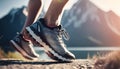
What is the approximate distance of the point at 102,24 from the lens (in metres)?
3.32

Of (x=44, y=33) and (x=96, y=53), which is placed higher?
(x=44, y=33)

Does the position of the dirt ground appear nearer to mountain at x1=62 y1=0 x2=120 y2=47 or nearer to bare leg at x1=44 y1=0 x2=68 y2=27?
bare leg at x1=44 y1=0 x2=68 y2=27

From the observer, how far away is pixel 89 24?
11.5 ft

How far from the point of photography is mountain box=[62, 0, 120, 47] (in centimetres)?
326

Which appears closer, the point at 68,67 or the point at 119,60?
the point at 119,60

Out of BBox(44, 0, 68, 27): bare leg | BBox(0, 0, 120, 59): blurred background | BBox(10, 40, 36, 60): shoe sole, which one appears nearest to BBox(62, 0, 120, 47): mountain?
BBox(0, 0, 120, 59): blurred background

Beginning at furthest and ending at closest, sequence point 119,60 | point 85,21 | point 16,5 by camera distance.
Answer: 1. point 85,21
2. point 16,5
3. point 119,60

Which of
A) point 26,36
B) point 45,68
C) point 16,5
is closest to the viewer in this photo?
point 45,68

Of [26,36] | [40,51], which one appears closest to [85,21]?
[40,51]

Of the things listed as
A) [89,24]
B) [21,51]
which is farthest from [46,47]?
[89,24]

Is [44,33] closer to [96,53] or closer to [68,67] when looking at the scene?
[68,67]

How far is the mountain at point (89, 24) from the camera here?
10.7 ft

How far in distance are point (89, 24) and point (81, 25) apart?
4.8 inches

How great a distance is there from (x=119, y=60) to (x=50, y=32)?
44cm
